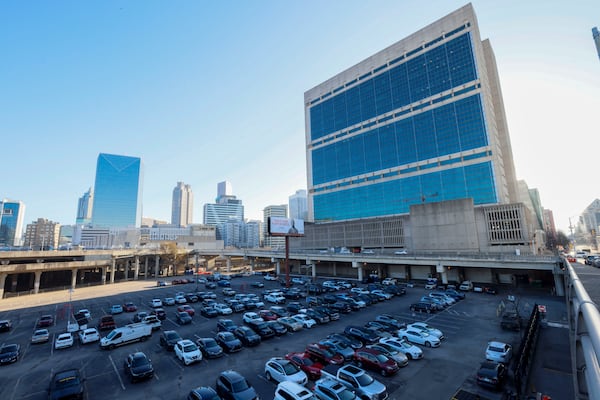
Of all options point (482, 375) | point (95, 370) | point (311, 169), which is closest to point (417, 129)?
point (311, 169)

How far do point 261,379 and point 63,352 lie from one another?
20002 mm

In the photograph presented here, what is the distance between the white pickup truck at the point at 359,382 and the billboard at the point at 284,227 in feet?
144

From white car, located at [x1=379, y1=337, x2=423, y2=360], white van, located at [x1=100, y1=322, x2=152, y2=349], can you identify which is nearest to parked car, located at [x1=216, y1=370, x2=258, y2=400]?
white car, located at [x1=379, y1=337, x2=423, y2=360]

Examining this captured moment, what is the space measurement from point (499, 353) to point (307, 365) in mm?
14327

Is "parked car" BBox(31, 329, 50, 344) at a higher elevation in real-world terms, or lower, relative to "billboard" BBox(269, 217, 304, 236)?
lower

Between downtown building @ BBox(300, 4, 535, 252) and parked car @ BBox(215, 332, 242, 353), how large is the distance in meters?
61.1

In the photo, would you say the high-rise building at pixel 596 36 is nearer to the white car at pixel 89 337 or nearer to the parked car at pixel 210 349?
the parked car at pixel 210 349

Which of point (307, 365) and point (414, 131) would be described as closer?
point (307, 365)

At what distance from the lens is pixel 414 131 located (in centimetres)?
9881

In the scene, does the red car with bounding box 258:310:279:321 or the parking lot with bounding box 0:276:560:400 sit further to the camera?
the red car with bounding box 258:310:279:321

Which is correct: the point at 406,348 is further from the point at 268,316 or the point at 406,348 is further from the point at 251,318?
the point at 251,318

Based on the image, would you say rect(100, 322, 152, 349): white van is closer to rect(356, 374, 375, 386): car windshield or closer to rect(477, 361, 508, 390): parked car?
rect(356, 374, 375, 386): car windshield

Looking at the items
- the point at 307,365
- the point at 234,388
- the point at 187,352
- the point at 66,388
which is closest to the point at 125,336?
the point at 187,352

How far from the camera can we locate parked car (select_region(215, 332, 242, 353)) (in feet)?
79.4
